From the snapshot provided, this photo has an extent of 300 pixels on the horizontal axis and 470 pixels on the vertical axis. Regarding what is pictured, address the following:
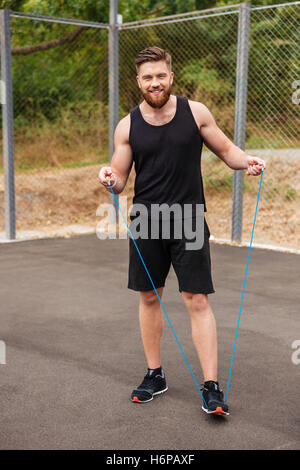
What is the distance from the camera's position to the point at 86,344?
4.03m

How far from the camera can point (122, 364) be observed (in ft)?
12.0

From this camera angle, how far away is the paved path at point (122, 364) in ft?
9.08

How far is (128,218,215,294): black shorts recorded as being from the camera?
2959 mm

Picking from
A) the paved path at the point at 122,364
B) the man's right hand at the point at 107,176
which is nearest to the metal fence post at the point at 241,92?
the paved path at the point at 122,364

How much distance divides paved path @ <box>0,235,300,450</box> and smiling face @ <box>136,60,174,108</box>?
1514 millimetres

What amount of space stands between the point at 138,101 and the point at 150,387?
7.07 meters

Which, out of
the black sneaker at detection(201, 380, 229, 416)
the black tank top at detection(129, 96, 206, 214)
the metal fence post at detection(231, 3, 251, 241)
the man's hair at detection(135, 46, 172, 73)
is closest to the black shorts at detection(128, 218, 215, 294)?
the black tank top at detection(129, 96, 206, 214)

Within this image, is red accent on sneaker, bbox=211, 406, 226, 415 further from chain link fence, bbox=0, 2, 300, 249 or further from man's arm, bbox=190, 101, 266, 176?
chain link fence, bbox=0, 2, 300, 249

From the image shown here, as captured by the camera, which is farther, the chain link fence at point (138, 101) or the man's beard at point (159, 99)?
the chain link fence at point (138, 101)

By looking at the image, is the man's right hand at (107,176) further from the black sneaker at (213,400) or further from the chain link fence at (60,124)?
the chain link fence at (60,124)

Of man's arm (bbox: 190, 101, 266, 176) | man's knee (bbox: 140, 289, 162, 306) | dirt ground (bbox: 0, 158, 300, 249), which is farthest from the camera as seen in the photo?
dirt ground (bbox: 0, 158, 300, 249)

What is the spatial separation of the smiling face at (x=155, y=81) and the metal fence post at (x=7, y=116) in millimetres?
4836
